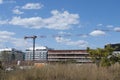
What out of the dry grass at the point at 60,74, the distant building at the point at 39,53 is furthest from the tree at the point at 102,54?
the distant building at the point at 39,53

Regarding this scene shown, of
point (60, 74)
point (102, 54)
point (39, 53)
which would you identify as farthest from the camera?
point (39, 53)

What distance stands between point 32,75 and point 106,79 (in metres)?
4.56

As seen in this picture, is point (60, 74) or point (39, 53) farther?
point (39, 53)

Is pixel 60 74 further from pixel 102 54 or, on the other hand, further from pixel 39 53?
pixel 39 53

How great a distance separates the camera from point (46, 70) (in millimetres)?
16203

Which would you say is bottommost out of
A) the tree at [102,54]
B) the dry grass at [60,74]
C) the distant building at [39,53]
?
the dry grass at [60,74]

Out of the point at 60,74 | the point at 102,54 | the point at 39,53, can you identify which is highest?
the point at 39,53

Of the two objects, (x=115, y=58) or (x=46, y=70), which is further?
(x=115, y=58)

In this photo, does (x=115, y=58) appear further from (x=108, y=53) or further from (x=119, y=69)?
(x=119, y=69)

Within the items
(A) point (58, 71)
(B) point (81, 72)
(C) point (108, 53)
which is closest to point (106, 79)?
(B) point (81, 72)

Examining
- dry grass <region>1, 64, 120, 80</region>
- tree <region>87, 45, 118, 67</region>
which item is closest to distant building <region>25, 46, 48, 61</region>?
tree <region>87, 45, 118, 67</region>

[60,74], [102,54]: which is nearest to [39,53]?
[102,54]

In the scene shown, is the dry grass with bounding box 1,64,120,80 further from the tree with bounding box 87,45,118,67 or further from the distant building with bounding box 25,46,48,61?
the distant building with bounding box 25,46,48,61

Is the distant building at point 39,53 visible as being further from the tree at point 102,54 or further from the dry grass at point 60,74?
the dry grass at point 60,74
